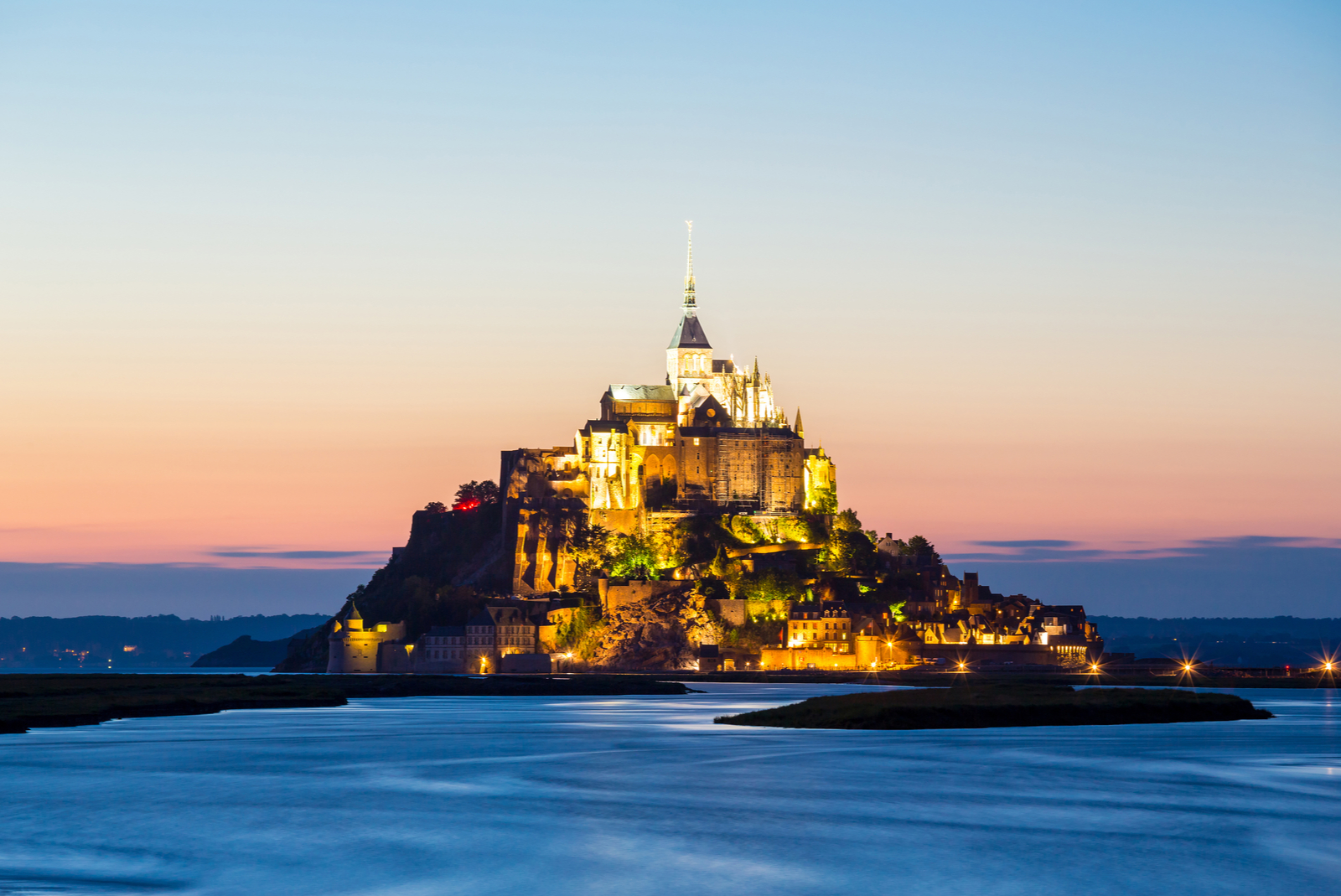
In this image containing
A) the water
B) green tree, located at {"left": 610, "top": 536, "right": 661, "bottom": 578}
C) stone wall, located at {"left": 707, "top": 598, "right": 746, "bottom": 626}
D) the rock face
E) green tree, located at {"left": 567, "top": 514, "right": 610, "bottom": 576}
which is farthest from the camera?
green tree, located at {"left": 567, "top": 514, "right": 610, "bottom": 576}

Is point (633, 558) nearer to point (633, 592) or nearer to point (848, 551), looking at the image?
point (633, 592)

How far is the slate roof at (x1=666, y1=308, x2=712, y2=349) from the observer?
147 metres

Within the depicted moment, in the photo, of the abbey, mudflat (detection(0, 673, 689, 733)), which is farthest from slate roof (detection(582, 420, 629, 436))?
mudflat (detection(0, 673, 689, 733))

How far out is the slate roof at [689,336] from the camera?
482ft

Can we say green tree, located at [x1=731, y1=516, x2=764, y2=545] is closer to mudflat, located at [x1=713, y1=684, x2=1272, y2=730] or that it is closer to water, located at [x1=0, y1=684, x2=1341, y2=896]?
mudflat, located at [x1=713, y1=684, x2=1272, y2=730]

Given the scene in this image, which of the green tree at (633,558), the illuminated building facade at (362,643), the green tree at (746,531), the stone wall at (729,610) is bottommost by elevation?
the illuminated building facade at (362,643)

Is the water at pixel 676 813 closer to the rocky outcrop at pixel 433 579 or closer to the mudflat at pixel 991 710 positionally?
the mudflat at pixel 991 710

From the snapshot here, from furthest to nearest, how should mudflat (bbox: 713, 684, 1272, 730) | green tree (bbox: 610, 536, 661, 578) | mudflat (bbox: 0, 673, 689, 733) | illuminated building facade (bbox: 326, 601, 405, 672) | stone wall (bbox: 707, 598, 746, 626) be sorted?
illuminated building facade (bbox: 326, 601, 405, 672) < green tree (bbox: 610, 536, 661, 578) < stone wall (bbox: 707, 598, 746, 626) < mudflat (bbox: 0, 673, 689, 733) < mudflat (bbox: 713, 684, 1272, 730)

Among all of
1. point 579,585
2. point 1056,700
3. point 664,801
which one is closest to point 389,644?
point 579,585

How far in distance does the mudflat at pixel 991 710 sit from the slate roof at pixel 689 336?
7853 centimetres

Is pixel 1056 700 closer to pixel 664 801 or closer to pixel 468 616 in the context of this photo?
pixel 664 801

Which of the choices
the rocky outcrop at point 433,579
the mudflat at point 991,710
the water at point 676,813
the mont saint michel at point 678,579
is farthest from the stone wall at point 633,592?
the water at point 676,813

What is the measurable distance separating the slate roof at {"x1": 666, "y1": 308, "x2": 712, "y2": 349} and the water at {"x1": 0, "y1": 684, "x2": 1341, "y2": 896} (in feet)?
287

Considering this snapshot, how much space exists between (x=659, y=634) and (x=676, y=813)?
86670 millimetres
